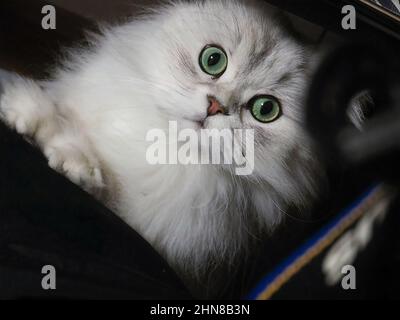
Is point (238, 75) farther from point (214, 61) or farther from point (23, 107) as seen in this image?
point (23, 107)

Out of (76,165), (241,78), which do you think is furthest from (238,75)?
(76,165)

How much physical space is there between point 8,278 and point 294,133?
78cm

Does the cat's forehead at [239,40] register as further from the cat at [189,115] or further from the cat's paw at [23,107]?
the cat's paw at [23,107]

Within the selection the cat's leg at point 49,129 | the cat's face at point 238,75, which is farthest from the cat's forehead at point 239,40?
the cat's leg at point 49,129

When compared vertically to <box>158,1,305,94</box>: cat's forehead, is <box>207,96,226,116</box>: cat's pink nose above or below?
below

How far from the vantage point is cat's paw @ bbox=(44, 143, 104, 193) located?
1271 millimetres

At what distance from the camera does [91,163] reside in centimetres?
131

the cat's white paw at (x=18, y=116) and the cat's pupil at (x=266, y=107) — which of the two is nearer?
the cat's white paw at (x=18, y=116)

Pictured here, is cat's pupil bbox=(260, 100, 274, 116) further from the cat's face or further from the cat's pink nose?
the cat's pink nose

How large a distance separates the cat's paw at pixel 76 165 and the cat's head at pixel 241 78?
0.72 ft

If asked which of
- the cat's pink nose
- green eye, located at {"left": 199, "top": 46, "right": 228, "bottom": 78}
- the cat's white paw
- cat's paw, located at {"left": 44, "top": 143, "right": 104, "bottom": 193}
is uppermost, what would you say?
green eye, located at {"left": 199, "top": 46, "right": 228, "bottom": 78}

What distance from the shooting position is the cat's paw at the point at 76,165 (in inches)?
50.0

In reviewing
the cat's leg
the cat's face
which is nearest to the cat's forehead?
the cat's face
